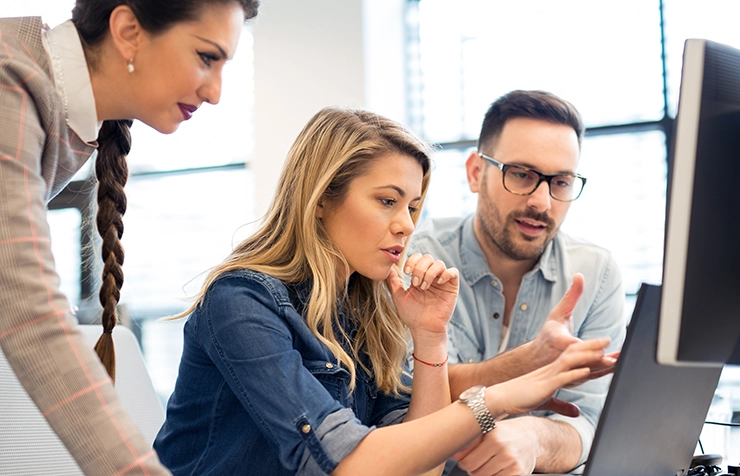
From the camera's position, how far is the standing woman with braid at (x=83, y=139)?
2.59 feet

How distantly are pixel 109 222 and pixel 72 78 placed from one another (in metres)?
0.27

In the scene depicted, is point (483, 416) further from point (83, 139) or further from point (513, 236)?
point (513, 236)

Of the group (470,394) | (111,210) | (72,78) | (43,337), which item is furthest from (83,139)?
(470,394)

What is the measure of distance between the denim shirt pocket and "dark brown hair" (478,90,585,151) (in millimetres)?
953

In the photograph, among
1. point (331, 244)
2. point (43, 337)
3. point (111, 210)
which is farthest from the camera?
point (331, 244)

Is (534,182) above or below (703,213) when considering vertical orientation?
below

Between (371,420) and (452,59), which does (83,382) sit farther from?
(452,59)

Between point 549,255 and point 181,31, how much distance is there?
1.21 meters

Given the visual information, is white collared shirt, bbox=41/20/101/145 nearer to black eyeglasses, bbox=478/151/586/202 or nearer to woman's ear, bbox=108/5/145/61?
woman's ear, bbox=108/5/145/61

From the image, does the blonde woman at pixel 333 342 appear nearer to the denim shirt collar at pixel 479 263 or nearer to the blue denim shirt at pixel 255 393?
the blue denim shirt at pixel 255 393

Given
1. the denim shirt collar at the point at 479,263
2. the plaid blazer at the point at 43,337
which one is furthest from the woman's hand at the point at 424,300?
the plaid blazer at the point at 43,337

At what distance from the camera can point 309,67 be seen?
3.29 metres

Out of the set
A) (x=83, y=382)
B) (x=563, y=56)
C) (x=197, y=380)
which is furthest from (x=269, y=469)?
(x=563, y=56)

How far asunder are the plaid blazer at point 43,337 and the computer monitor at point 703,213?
56cm
